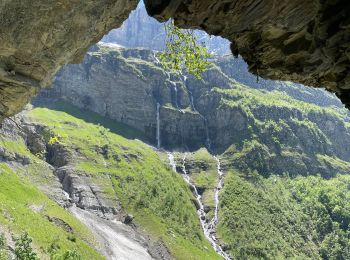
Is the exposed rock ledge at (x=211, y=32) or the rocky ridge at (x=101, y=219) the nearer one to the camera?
the exposed rock ledge at (x=211, y=32)

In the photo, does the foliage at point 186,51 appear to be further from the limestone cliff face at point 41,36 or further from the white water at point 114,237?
the white water at point 114,237

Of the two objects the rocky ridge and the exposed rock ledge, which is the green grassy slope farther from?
the exposed rock ledge

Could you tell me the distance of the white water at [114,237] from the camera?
507ft

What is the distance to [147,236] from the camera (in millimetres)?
183375

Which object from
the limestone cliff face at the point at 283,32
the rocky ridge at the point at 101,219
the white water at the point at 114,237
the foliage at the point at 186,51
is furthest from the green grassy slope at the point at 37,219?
the limestone cliff face at the point at 283,32

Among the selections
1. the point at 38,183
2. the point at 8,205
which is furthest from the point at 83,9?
the point at 38,183

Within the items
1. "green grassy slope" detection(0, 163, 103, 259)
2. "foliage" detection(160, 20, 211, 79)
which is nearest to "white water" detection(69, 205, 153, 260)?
"green grassy slope" detection(0, 163, 103, 259)

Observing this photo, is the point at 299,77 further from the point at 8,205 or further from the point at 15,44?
the point at 8,205

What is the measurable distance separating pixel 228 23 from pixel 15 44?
1049cm

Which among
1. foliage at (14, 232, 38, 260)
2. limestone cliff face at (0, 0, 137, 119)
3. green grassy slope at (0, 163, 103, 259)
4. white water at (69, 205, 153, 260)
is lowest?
white water at (69, 205, 153, 260)

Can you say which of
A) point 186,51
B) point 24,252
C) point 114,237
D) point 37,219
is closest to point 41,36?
point 186,51

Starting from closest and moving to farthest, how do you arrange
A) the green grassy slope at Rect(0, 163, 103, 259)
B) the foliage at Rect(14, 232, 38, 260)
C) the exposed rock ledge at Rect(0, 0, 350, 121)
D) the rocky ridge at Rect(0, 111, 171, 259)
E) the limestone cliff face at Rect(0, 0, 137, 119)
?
the exposed rock ledge at Rect(0, 0, 350, 121) < the limestone cliff face at Rect(0, 0, 137, 119) < the foliage at Rect(14, 232, 38, 260) < the green grassy slope at Rect(0, 163, 103, 259) < the rocky ridge at Rect(0, 111, 171, 259)

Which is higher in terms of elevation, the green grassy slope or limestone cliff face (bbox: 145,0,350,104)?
limestone cliff face (bbox: 145,0,350,104)

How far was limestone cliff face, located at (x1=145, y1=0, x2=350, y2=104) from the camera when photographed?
14.4 meters
